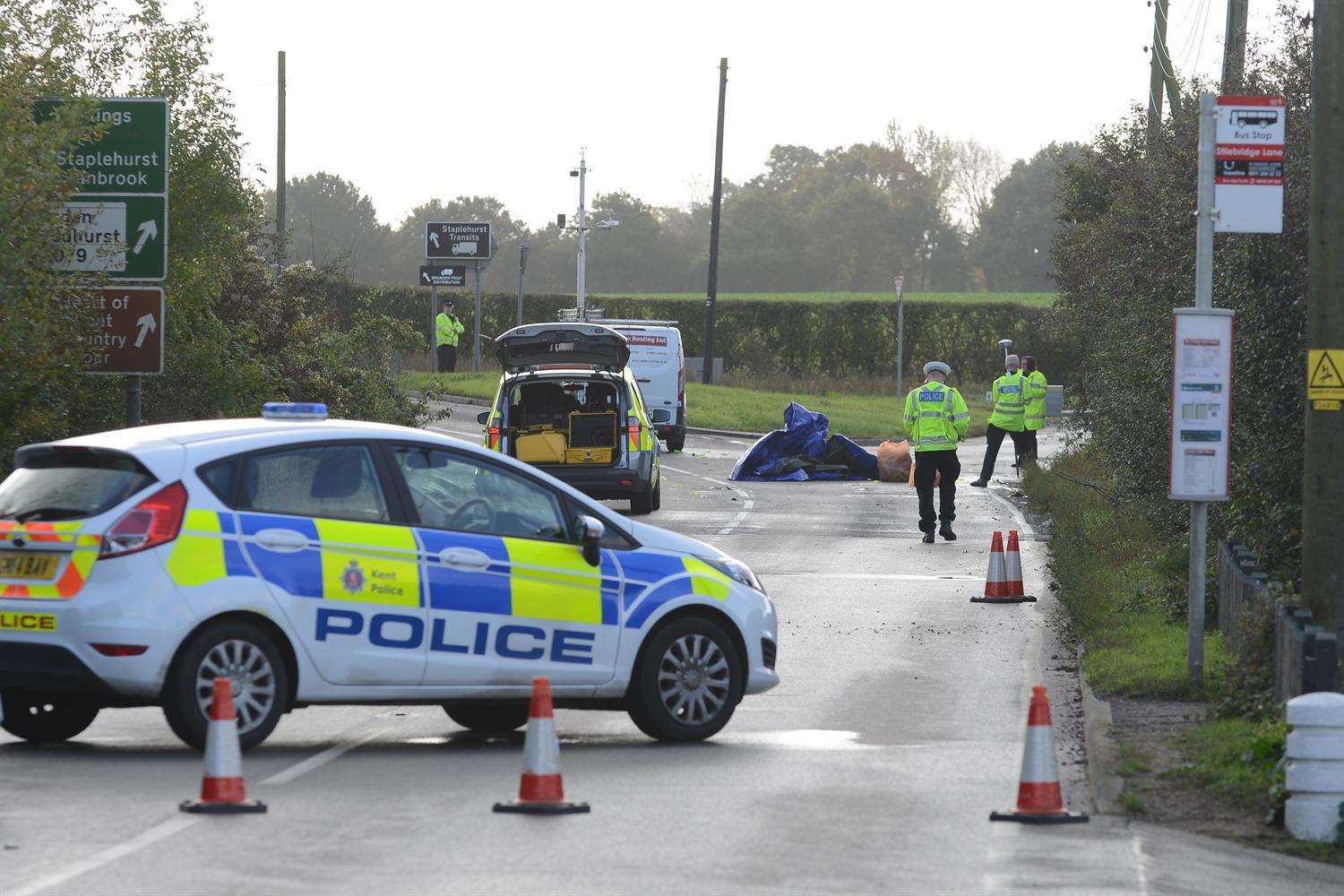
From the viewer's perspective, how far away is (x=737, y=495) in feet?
95.8

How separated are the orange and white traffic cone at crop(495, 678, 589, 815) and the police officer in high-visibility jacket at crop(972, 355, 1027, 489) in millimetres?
23158

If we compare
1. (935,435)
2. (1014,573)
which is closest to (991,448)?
(935,435)

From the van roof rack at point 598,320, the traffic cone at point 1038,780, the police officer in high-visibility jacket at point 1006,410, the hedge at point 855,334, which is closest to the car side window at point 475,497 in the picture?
the traffic cone at point 1038,780

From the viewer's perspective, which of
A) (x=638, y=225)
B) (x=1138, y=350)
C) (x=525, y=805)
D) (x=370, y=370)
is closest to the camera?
(x=525, y=805)

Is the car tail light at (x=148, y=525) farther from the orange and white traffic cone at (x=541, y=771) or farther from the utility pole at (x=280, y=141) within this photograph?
the utility pole at (x=280, y=141)

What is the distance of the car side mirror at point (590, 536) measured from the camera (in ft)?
33.5

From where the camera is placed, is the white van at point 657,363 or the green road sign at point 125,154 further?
the white van at point 657,363

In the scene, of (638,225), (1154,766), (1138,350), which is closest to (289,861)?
(1154,766)

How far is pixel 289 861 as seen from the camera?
7.40 m

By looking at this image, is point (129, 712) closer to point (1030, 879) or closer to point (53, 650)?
point (53, 650)

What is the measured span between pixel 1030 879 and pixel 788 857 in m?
0.89

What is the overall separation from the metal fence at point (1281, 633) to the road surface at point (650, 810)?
1.03m

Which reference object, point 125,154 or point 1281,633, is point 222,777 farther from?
point 125,154

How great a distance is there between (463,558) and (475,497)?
1.40ft
